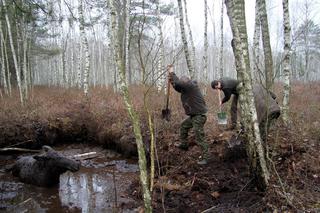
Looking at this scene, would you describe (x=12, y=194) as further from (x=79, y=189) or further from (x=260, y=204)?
(x=260, y=204)

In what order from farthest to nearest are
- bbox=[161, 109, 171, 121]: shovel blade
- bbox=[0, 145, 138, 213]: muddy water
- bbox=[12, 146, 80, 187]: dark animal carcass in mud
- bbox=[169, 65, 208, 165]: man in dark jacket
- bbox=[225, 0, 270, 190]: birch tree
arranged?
bbox=[161, 109, 171, 121]: shovel blade → bbox=[12, 146, 80, 187]: dark animal carcass in mud → bbox=[169, 65, 208, 165]: man in dark jacket → bbox=[0, 145, 138, 213]: muddy water → bbox=[225, 0, 270, 190]: birch tree

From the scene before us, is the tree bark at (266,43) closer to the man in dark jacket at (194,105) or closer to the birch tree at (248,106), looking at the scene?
the man in dark jacket at (194,105)

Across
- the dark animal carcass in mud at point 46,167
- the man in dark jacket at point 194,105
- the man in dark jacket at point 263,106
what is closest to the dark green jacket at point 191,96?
the man in dark jacket at point 194,105

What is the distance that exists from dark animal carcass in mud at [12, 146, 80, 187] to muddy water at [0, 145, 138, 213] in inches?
6.9

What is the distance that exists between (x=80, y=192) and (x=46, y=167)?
98 cm

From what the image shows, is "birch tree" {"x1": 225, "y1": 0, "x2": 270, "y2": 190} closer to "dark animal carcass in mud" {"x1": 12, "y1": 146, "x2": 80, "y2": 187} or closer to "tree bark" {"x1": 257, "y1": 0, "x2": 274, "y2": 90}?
"tree bark" {"x1": 257, "y1": 0, "x2": 274, "y2": 90}

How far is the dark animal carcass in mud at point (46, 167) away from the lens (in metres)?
5.95

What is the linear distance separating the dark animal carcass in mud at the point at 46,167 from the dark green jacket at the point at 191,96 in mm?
2794

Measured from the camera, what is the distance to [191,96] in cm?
596

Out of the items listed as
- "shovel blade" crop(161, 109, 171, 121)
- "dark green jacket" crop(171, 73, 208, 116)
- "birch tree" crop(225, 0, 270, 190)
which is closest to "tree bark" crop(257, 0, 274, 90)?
"dark green jacket" crop(171, 73, 208, 116)

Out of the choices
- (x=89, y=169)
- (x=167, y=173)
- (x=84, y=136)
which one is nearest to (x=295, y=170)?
(x=167, y=173)

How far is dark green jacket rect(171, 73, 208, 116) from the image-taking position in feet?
19.2

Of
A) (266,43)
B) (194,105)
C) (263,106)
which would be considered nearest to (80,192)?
(194,105)

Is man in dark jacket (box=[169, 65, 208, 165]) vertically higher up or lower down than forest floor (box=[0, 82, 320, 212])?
higher up
